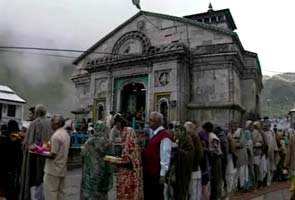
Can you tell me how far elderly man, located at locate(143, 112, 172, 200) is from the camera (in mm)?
4984

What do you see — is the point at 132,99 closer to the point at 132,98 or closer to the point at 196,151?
the point at 132,98

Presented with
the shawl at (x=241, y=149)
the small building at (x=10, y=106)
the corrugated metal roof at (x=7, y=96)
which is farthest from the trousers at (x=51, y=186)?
the corrugated metal roof at (x=7, y=96)

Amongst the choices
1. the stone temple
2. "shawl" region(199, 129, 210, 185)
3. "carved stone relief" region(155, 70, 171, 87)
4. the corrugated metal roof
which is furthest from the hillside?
"shawl" region(199, 129, 210, 185)

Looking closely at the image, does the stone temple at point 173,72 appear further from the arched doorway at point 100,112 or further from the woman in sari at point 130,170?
the woman in sari at point 130,170

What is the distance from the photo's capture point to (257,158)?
405 inches

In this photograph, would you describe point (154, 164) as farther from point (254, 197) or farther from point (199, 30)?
point (199, 30)

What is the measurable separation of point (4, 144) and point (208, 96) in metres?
14.8

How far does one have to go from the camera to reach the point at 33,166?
6211 millimetres

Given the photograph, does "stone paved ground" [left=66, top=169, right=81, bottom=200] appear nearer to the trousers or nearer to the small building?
the trousers

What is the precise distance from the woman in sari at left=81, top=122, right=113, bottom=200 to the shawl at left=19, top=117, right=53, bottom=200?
3.44 feet

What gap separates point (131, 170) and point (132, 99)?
17605 millimetres

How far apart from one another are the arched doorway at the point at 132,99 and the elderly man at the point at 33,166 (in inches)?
620

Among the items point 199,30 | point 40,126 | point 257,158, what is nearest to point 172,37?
point 199,30

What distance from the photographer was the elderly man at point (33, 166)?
613cm
